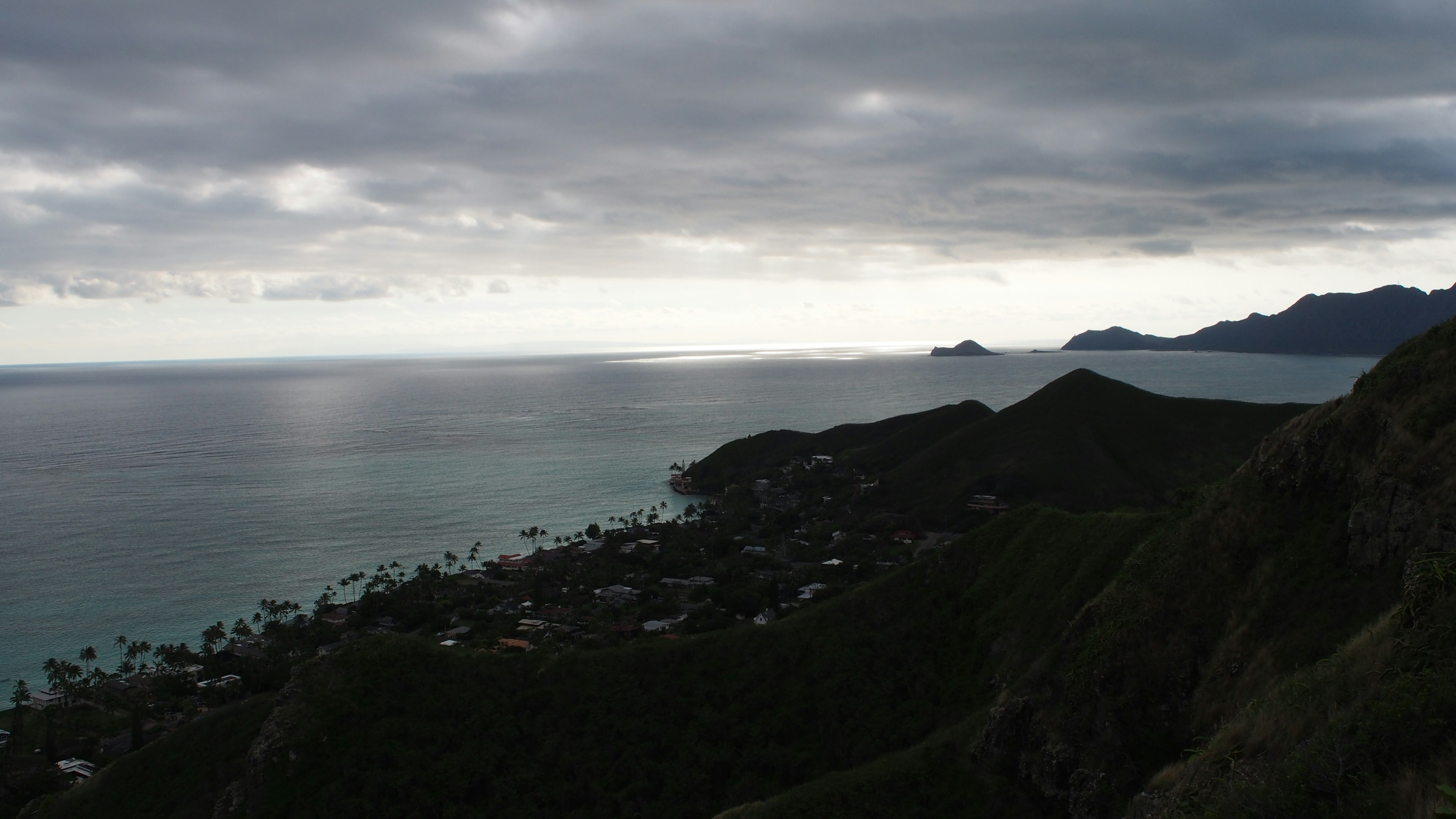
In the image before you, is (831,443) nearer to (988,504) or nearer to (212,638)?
(988,504)

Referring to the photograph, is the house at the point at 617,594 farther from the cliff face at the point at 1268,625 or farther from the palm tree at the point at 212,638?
the cliff face at the point at 1268,625

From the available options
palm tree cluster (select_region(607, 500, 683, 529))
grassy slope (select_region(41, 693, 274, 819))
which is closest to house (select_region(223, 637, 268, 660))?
grassy slope (select_region(41, 693, 274, 819))

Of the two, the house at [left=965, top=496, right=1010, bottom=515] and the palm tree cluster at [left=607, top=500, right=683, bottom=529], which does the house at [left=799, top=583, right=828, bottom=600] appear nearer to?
the house at [left=965, top=496, right=1010, bottom=515]

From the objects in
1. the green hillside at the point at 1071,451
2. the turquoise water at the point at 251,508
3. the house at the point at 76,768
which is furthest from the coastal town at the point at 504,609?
the green hillside at the point at 1071,451

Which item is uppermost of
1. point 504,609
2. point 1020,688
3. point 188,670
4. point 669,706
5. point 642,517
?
point 1020,688

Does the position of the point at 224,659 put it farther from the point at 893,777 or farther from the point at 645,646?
the point at 893,777

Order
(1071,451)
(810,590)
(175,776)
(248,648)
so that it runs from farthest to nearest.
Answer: (1071,451)
(810,590)
(248,648)
(175,776)

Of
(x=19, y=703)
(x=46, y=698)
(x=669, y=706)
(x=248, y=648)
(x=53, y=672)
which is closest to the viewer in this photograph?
(x=669, y=706)

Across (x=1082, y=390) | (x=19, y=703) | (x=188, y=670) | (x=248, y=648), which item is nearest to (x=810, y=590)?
(x=248, y=648)
